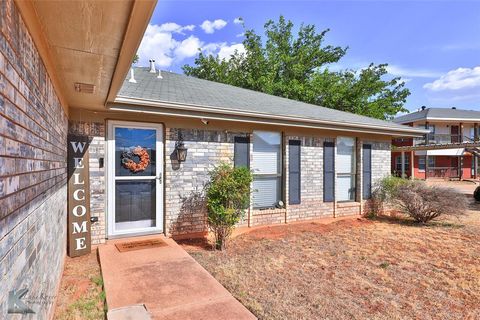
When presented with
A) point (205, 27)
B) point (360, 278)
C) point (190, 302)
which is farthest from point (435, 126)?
point (190, 302)

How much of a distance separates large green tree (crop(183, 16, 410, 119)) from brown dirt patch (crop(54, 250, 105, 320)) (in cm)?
1502

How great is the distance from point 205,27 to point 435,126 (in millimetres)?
21406

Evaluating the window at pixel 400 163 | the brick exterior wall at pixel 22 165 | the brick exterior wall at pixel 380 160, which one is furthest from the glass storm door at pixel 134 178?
the window at pixel 400 163

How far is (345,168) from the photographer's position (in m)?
7.59

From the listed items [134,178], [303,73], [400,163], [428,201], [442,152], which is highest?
[303,73]

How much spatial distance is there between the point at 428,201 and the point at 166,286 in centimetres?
656

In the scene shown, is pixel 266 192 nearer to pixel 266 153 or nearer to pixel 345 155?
pixel 266 153

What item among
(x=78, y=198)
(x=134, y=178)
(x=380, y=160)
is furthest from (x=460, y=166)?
(x=78, y=198)

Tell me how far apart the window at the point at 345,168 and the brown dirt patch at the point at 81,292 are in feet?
19.2

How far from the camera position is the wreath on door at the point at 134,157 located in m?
5.03

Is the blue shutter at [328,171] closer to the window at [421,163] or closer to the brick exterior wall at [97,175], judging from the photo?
the brick exterior wall at [97,175]

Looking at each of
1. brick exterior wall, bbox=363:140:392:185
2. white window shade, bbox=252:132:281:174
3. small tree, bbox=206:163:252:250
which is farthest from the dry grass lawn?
brick exterior wall, bbox=363:140:392:185

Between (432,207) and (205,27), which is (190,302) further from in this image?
(205,27)

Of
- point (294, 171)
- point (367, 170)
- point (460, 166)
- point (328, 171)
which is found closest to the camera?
point (294, 171)
